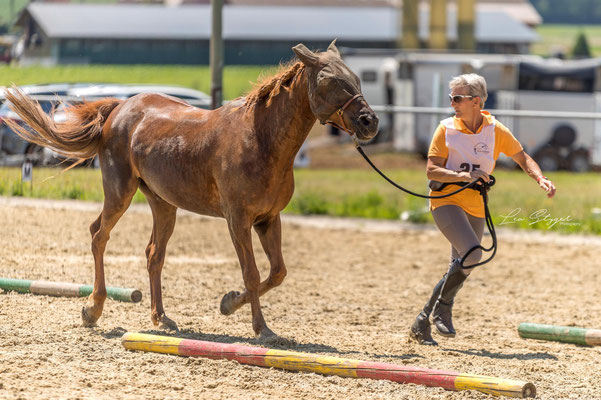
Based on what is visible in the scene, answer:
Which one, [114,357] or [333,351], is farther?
[333,351]

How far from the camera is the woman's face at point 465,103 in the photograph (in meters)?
6.38

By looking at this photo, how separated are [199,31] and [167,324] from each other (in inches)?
691

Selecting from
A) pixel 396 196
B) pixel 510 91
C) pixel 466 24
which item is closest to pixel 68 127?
pixel 396 196

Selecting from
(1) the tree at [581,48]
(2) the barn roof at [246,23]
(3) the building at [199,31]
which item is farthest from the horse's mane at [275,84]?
(1) the tree at [581,48]

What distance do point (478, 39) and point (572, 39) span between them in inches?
697

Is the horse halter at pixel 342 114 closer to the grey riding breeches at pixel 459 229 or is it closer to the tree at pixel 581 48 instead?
the grey riding breeches at pixel 459 229

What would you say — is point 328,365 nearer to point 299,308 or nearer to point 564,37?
point 299,308

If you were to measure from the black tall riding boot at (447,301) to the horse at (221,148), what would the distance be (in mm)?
1167

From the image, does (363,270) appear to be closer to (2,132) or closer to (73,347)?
(73,347)

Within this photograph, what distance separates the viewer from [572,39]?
52.4 metres

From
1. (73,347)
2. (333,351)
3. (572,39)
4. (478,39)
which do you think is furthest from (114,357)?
(572,39)

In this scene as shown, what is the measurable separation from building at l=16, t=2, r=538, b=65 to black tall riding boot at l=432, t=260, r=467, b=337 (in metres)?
5.45

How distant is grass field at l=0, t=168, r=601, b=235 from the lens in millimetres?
12242

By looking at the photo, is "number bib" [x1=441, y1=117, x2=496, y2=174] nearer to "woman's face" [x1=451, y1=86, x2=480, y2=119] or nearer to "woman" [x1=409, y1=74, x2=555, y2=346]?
"woman" [x1=409, y1=74, x2=555, y2=346]
